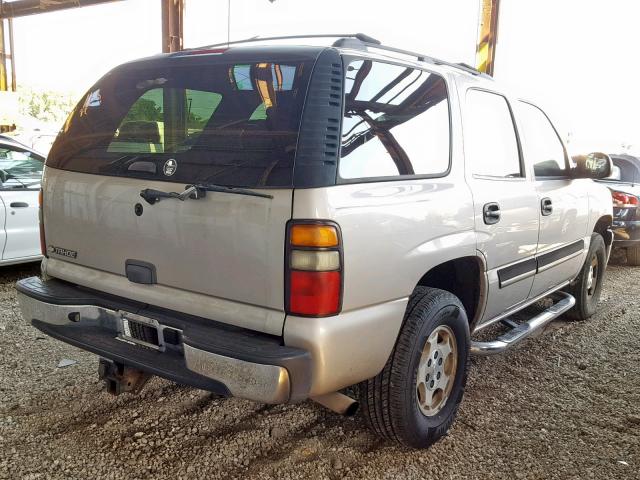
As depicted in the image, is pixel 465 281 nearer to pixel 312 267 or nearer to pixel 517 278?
pixel 517 278

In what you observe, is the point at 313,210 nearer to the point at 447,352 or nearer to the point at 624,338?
the point at 447,352

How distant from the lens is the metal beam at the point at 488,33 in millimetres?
8359

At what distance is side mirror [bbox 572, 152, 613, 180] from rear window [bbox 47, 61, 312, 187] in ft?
8.84

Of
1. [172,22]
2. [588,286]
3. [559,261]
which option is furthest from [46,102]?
[559,261]

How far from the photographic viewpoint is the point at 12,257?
17.0 ft

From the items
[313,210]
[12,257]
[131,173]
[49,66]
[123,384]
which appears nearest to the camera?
[313,210]

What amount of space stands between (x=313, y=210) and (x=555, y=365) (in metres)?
2.73

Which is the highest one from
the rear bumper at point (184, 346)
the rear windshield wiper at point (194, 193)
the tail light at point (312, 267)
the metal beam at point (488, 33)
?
the metal beam at point (488, 33)

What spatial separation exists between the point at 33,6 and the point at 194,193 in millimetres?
13302

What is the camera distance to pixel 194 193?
2.17m

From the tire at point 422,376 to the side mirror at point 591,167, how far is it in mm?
1914

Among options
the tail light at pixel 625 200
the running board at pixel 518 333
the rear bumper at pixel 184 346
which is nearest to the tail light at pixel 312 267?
the rear bumper at pixel 184 346

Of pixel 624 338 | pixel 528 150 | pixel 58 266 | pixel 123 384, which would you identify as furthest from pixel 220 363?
pixel 624 338

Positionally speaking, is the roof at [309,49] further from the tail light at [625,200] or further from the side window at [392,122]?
the tail light at [625,200]
